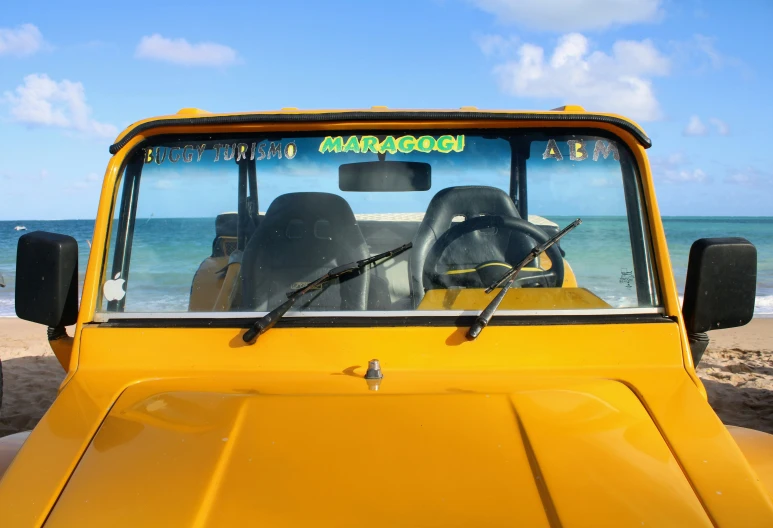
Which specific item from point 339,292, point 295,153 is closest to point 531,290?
point 339,292

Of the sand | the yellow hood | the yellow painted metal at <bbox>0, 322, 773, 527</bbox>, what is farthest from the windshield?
the sand

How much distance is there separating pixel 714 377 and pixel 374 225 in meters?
6.12

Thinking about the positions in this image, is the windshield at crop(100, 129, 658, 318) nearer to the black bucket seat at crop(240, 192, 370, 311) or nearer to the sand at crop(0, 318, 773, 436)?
the black bucket seat at crop(240, 192, 370, 311)

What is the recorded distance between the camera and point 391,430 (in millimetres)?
1600

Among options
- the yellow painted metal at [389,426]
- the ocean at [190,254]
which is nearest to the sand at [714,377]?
the ocean at [190,254]

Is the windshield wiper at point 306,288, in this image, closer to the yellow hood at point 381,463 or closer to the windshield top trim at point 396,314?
the windshield top trim at point 396,314

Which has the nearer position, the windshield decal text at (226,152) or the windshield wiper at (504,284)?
the windshield wiper at (504,284)

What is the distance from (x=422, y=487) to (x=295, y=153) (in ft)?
4.41

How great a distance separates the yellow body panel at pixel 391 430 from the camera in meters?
1.39

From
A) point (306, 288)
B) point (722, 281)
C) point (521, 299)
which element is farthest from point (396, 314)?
point (722, 281)

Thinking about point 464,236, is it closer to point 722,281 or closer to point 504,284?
point 504,284

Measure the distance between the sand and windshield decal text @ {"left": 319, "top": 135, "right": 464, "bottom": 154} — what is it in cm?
377

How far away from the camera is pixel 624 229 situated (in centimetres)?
233

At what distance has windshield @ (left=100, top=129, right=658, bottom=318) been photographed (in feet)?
7.38
